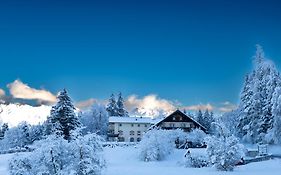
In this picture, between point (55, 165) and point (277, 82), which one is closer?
point (55, 165)

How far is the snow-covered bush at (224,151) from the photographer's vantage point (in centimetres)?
4203

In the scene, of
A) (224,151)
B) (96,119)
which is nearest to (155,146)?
(224,151)

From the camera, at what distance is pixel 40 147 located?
33.9 metres

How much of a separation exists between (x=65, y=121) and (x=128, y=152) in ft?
42.2

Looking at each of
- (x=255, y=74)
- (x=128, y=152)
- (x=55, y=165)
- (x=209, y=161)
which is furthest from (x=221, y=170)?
(x=255, y=74)

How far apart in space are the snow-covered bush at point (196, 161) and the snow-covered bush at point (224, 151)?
2363 millimetres

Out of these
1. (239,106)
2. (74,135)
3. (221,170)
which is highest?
(239,106)

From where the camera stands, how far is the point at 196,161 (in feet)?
156

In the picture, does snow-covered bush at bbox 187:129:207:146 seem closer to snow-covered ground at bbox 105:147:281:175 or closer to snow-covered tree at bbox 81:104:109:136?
snow-covered ground at bbox 105:147:281:175

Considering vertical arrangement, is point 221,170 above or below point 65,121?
below

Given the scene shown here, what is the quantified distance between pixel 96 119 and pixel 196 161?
72908 millimetres

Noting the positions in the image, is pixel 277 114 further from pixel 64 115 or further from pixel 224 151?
pixel 64 115

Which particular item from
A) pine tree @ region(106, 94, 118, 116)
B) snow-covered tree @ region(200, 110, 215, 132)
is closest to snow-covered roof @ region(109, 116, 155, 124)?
pine tree @ region(106, 94, 118, 116)

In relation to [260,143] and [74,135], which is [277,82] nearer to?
[260,143]
